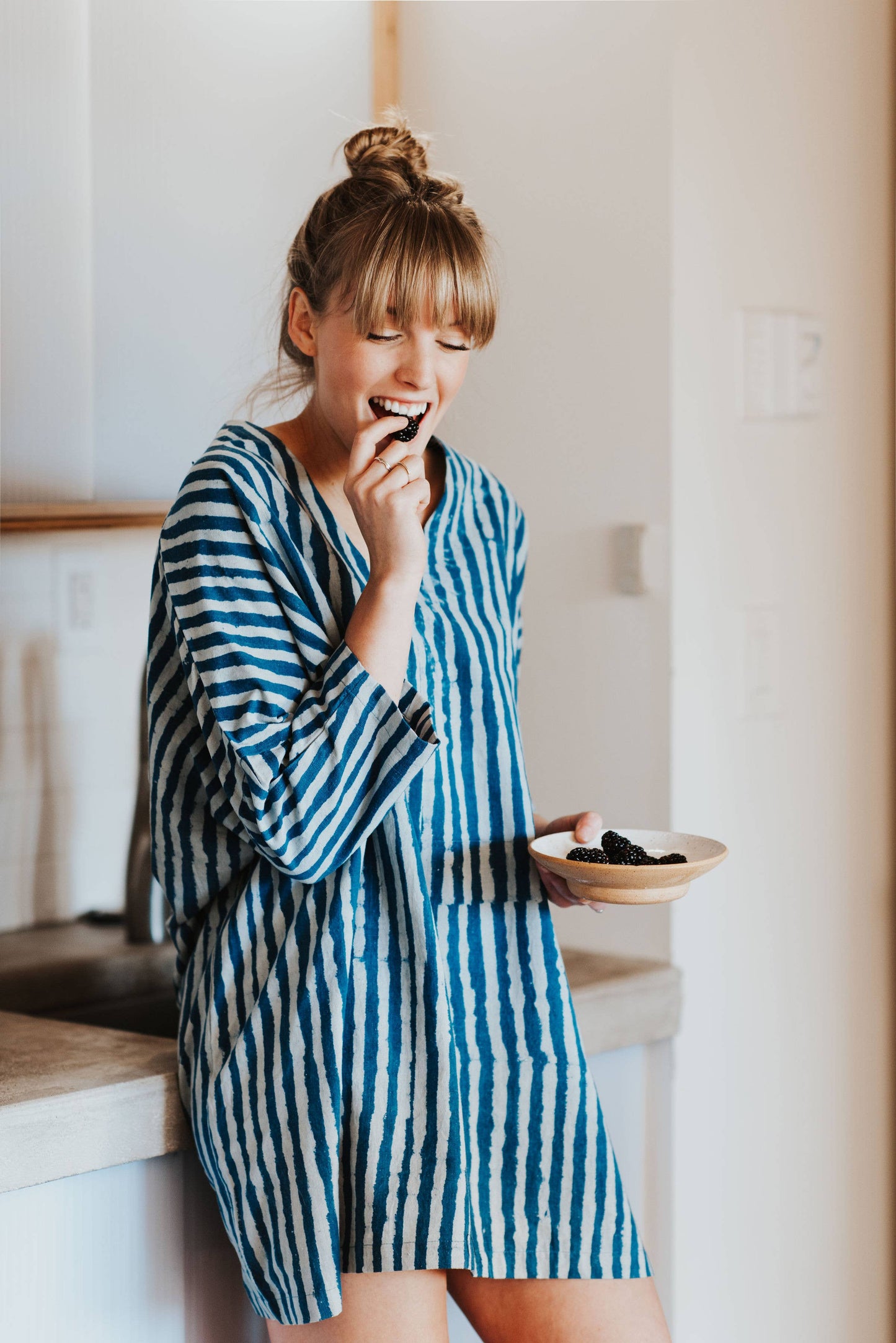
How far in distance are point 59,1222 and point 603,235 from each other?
1.19 m

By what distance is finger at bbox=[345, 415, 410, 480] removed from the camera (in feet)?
3.81

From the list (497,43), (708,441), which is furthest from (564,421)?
(497,43)

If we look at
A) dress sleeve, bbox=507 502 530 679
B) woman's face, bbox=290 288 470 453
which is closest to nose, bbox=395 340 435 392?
woman's face, bbox=290 288 470 453

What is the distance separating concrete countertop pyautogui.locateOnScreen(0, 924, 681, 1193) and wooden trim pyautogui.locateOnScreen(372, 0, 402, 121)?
1.11m

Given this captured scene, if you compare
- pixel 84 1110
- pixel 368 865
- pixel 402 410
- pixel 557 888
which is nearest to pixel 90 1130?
pixel 84 1110

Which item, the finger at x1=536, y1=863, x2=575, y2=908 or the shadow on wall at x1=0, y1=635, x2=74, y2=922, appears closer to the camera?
the finger at x1=536, y1=863, x2=575, y2=908

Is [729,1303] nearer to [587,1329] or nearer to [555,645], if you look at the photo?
[587,1329]

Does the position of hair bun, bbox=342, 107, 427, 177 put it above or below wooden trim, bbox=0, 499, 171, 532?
above

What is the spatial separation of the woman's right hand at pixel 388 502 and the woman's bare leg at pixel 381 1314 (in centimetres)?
54

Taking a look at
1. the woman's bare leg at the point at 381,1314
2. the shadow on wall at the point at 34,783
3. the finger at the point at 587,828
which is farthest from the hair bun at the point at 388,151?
the woman's bare leg at the point at 381,1314

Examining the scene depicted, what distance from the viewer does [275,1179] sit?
1160mm

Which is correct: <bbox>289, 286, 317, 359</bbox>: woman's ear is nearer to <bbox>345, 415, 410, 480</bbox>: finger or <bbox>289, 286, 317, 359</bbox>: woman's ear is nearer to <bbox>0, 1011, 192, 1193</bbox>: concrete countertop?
<bbox>345, 415, 410, 480</bbox>: finger

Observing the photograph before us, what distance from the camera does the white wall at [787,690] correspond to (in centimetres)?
171

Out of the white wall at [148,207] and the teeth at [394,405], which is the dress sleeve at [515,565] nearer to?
the teeth at [394,405]
